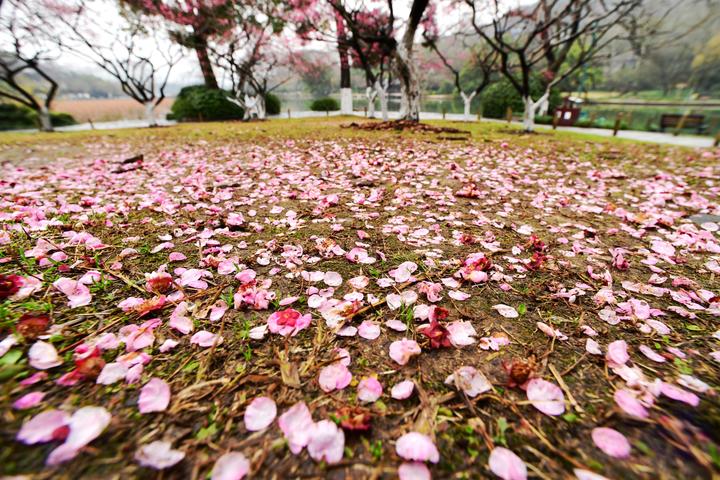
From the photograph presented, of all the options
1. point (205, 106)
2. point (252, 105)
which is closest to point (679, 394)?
point (252, 105)

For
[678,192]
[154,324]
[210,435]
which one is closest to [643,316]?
[210,435]

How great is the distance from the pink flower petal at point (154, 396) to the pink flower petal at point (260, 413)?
0.28 meters

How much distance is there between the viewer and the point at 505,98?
67.2ft

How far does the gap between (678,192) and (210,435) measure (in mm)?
5538

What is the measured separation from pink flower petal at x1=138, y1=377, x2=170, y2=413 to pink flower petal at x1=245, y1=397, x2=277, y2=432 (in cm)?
28

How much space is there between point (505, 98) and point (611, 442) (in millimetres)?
24043

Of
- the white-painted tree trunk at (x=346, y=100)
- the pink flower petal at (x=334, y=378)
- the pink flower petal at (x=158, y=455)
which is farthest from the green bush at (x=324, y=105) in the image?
the pink flower petal at (x=158, y=455)

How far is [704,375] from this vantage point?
3.79 ft

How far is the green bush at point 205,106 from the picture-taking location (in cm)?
1866

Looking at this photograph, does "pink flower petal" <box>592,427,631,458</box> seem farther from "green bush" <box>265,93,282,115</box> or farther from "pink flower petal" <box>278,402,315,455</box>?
"green bush" <box>265,93,282,115</box>

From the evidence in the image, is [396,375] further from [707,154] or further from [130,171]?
[707,154]

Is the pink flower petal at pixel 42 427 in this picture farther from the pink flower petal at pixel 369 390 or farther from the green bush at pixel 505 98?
the green bush at pixel 505 98

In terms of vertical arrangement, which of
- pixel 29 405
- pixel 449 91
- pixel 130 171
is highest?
pixel 449 91

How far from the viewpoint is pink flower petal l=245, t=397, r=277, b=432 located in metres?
0.93
